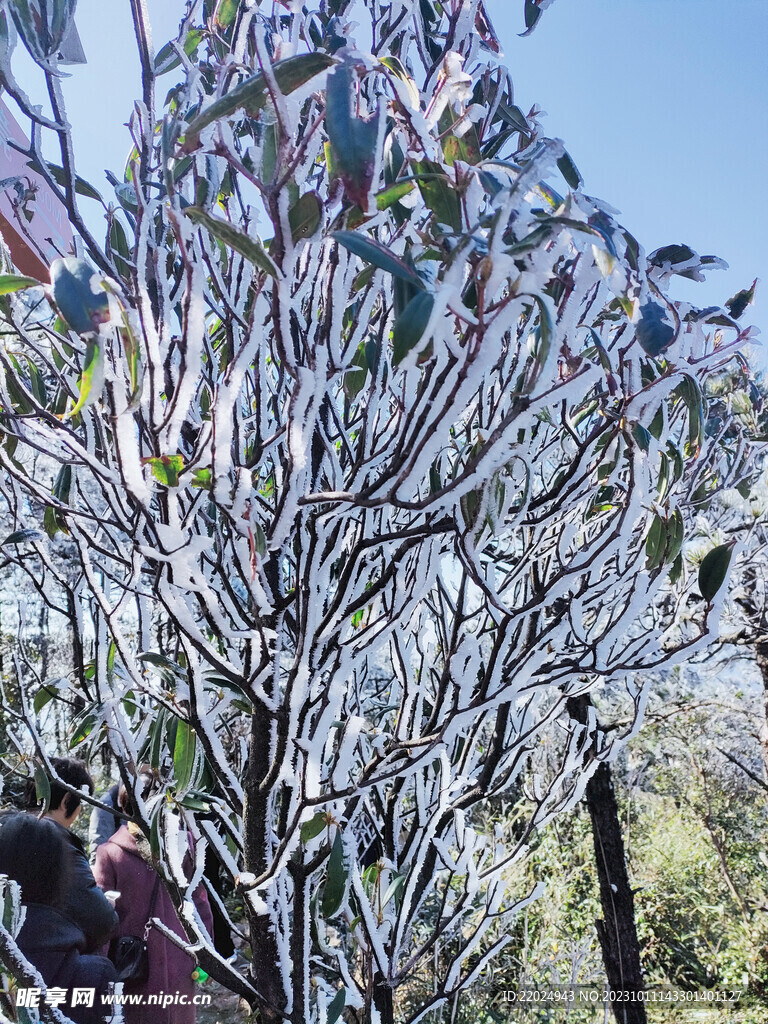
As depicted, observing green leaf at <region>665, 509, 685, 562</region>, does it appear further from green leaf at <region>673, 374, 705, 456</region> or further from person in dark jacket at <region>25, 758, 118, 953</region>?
person in dark jacket at <region>25, 758, 118, 953</region>

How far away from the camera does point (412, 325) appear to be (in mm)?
512

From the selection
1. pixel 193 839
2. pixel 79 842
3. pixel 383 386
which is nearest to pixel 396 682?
pixel 193 839

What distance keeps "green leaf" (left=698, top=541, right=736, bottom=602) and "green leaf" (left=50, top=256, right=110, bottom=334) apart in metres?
0.85

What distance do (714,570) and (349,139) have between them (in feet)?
2.53

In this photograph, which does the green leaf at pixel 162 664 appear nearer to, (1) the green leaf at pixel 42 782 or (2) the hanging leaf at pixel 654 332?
(1) the green leaf at pixel 42 782

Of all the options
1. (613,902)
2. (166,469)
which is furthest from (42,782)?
(613,902)

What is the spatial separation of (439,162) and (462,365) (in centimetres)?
30

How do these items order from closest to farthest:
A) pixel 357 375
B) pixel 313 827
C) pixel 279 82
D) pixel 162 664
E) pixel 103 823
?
pixel 279 82, pixel 313 827, pixel 162 664, pixel 357 375, pixel 103 823

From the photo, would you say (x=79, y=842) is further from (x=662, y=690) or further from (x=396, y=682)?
(x=662, y=690)

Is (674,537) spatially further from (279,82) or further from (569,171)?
(279,82)

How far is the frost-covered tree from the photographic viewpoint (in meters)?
0.63

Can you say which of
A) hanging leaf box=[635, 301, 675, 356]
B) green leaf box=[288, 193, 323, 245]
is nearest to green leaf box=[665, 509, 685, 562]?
hanging leaf box=[635, 301, 675, 356]

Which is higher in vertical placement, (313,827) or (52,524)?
(52,524)

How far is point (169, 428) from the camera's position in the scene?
2.29 feet
